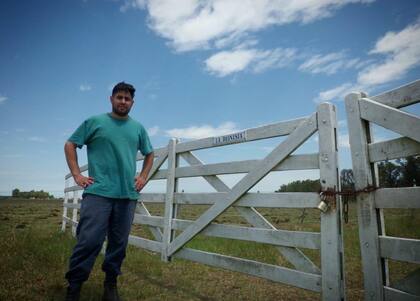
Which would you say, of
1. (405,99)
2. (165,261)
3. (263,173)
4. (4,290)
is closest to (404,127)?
(405,99)

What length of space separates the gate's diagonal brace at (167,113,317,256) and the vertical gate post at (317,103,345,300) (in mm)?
143

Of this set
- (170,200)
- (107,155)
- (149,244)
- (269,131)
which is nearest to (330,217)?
(269,131)

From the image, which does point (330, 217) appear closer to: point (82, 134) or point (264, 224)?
point (264, 224)

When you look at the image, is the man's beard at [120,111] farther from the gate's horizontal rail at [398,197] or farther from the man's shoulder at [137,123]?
the gate's horizontal rail at [398,197]

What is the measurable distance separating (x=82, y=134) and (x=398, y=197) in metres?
2.94

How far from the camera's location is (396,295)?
262 cm

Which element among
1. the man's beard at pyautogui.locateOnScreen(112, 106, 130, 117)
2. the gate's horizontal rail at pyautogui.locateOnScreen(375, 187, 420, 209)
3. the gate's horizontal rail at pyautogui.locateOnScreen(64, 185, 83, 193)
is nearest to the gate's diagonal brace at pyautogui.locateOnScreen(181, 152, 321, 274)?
the gate's horizontal rail at pyautogui.locateOnScreen(375, 187, 420, 209)

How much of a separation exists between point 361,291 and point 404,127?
258cm

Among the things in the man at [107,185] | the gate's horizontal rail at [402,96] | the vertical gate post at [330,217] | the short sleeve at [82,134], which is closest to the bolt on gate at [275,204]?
the vertical gate post at [330,217]

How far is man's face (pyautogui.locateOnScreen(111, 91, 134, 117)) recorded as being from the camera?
11.3 ft

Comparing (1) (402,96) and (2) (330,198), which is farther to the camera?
(2) (330,198)

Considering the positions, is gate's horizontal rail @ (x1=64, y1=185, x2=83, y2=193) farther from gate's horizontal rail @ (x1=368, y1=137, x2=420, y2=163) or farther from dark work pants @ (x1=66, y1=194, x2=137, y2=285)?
gate's horizontal rail @ (x1=368, y1=137, x2=420, y2=163)

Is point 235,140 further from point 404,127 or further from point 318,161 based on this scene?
point 404,127

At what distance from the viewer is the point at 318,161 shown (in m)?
3.15
